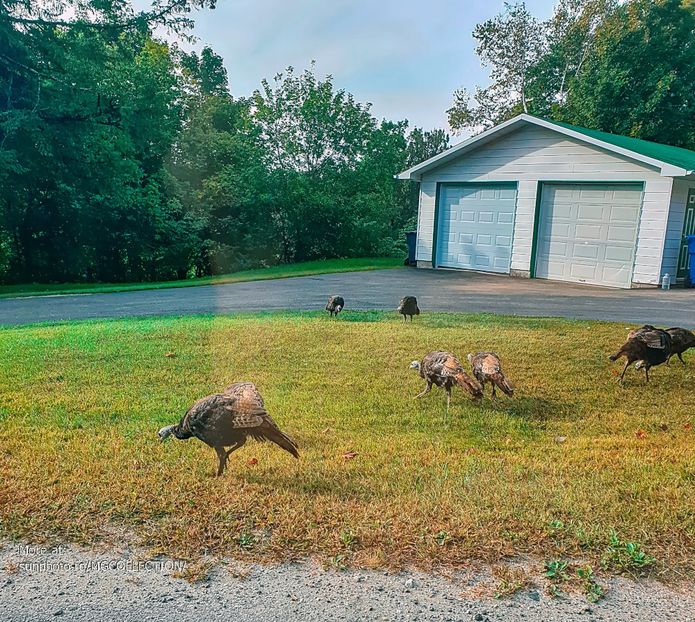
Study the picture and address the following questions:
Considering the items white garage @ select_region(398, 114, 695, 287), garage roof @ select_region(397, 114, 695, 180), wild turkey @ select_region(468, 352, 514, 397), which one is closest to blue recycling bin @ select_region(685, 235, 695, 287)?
white garage @ select_region(398, 114, 695, 287)

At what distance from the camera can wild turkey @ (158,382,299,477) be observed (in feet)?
10.2

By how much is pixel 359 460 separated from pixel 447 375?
1250mm

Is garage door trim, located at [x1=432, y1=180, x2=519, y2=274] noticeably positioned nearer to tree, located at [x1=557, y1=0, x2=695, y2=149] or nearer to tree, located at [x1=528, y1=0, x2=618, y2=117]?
tree, located at [x1=557, y1=0, x2=695, y2=149]

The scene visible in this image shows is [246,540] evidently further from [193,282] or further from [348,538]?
[193,282]

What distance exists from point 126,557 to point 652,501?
2624mm

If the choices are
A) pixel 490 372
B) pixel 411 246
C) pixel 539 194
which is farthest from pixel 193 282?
pixel 490 372

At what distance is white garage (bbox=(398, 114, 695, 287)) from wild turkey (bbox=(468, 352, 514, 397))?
955cm

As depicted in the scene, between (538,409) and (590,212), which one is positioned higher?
(590,212)

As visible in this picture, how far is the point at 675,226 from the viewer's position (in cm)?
1265

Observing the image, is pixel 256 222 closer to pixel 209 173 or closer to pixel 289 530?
pixel 209 173

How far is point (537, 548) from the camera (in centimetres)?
262

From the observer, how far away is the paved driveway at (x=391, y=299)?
9.77 metres

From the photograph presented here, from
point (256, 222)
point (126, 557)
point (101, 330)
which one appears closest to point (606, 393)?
point (126, 557)

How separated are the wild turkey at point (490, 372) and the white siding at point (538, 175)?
961 centimetres
